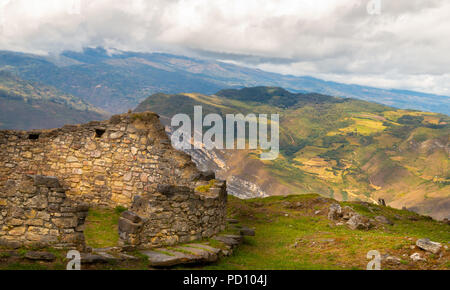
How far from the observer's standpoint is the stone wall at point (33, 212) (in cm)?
1288

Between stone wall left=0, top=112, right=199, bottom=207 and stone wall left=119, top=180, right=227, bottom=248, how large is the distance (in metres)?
4.94

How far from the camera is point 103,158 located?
23469mm

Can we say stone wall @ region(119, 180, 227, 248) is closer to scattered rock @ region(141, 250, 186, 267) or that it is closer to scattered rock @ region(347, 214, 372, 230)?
scattered rock @ region(141, 250, 186, 267)

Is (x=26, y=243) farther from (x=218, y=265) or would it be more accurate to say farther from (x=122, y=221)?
(x=218, y=265)

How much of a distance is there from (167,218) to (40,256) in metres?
5.84

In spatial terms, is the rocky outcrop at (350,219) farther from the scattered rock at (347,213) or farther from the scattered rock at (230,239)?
the scattered rock at (230,239)

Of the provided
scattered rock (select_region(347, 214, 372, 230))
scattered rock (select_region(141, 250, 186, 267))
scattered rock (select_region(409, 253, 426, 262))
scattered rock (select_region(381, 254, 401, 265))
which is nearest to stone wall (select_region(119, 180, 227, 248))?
scattered rock (select_region(141, 250, 186, 267))

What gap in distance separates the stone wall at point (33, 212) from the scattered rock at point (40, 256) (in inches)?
36.0

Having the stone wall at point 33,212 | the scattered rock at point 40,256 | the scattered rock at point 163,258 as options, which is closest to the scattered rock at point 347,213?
the scattered rock at point 163,258

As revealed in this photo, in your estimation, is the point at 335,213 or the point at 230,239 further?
the point at 335,213

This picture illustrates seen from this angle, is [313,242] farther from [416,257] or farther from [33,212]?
[33,212]

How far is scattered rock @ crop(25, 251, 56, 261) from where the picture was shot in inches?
464

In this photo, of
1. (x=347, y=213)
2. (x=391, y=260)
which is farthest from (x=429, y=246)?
(x=347, y=213)

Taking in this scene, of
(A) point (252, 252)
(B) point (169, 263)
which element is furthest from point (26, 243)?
(A) point (252, 252)
